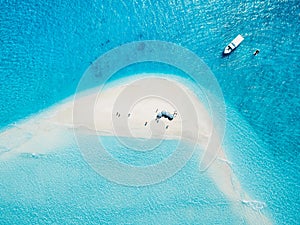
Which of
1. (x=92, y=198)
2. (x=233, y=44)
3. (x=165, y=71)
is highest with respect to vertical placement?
(x=165, y=71)

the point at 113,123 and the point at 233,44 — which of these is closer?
the point at 113,123

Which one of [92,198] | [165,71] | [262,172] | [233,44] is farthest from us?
[165,71]

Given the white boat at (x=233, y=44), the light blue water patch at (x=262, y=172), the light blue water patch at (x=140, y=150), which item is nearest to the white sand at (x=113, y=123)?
the light blue water patch at (x=140, y=150)

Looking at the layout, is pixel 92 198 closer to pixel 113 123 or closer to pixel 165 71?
pixel 113 123

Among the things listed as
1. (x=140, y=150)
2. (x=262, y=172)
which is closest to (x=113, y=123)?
(x=140, y=150)

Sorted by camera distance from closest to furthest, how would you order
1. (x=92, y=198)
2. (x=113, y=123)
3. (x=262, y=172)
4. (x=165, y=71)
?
(x=92, y=198) < (x=262, y=172) < (x=113, y=123) < (x=165, y=71)

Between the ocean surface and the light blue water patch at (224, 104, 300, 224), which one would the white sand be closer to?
the ocean surface
